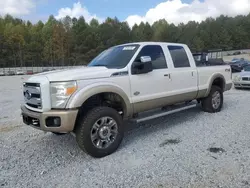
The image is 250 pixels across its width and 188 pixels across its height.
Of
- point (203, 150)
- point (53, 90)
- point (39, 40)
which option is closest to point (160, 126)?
point (203, 150)

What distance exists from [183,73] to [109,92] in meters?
2.13

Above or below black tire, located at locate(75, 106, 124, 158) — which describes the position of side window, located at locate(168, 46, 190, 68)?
above

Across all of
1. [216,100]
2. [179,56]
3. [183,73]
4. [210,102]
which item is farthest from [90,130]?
[216,100]

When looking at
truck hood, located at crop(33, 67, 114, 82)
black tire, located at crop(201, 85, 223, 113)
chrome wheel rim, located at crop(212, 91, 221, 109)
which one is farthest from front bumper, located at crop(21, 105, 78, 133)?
chrome wheel rim, located at crop(212, 91, 221, 109)

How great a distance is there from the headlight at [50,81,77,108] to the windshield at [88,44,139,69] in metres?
1.11

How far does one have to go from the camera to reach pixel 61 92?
145 inches

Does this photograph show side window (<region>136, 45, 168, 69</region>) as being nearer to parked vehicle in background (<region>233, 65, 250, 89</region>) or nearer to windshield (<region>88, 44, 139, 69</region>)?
windshield (<region>88, 44, 139, 69</region>)

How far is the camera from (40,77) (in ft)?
12.8

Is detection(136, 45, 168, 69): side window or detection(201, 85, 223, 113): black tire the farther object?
detection(201, 85, 223, 113): black tire

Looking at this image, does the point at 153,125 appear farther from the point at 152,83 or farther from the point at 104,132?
the point at 104,132

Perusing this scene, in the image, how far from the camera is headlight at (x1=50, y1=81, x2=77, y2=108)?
3.68 meters

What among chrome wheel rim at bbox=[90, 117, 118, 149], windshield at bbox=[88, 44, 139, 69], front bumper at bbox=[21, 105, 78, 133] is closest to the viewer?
front bumper at bbox=[21, 105, 78, 133]

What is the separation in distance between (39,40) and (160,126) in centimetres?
8886

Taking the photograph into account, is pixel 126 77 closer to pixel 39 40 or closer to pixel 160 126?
pixel 160 126
